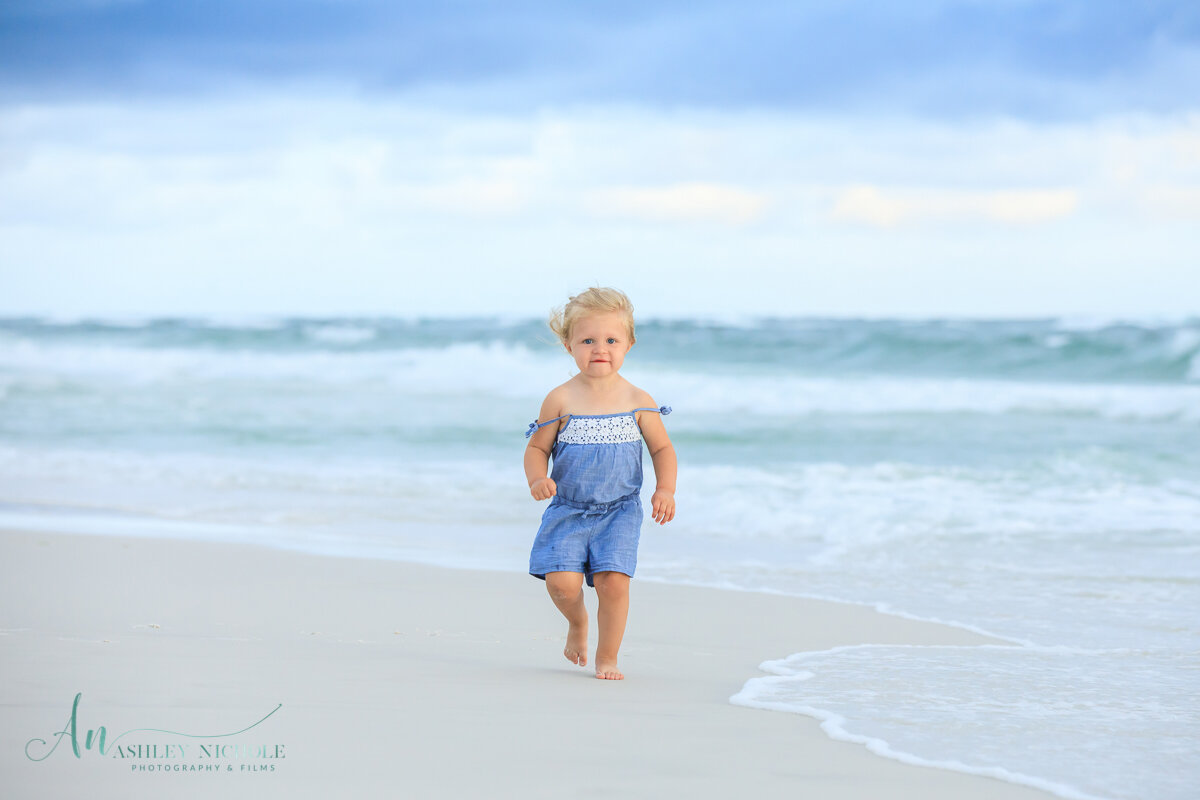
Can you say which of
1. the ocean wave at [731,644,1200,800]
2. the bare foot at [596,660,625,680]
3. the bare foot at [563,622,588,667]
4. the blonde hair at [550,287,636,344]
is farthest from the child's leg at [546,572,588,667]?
the blonde hair at [550,287,636,344]

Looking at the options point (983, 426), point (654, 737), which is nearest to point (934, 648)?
point (654, 737)

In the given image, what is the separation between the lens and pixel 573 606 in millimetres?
3684

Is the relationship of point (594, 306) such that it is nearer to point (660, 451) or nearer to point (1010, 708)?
point (660, 451)

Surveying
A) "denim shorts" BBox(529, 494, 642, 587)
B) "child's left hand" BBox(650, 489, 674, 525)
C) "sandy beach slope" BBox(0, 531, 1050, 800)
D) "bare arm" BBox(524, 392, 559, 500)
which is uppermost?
"bare arm" BBox(524, 392, 559, 500)

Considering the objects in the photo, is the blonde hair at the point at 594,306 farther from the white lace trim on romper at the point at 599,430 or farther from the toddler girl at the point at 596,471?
the white lace trim on romper at the point at 599,430

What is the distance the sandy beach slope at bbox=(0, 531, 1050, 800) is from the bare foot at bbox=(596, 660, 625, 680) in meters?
0.06

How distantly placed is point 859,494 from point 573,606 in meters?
5.15

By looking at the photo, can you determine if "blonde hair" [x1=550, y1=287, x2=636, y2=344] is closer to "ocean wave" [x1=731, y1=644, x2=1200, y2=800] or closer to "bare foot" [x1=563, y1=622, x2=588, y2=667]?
"bare foot" [x1=563, y1=622, x2=588, y2=667]

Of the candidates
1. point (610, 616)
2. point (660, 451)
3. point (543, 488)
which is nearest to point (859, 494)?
point (660, 451)

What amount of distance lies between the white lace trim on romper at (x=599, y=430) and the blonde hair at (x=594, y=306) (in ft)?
0.82

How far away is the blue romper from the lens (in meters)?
3.61

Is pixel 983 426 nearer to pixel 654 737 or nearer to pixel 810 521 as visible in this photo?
pixel 810 521

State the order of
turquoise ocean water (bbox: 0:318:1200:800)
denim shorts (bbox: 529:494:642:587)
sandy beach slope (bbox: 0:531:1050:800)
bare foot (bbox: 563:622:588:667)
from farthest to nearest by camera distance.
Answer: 1. bare foot (bbox: 563:622:588:667)
2. denim shorts (bbox: 529:494:642:587)
3. turquoise ocean water (bbox: 0:318:1200:800)
4. sandy beach slope (bbox: 0:531:1050:800)

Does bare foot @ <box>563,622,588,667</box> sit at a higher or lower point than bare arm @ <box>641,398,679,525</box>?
lower
